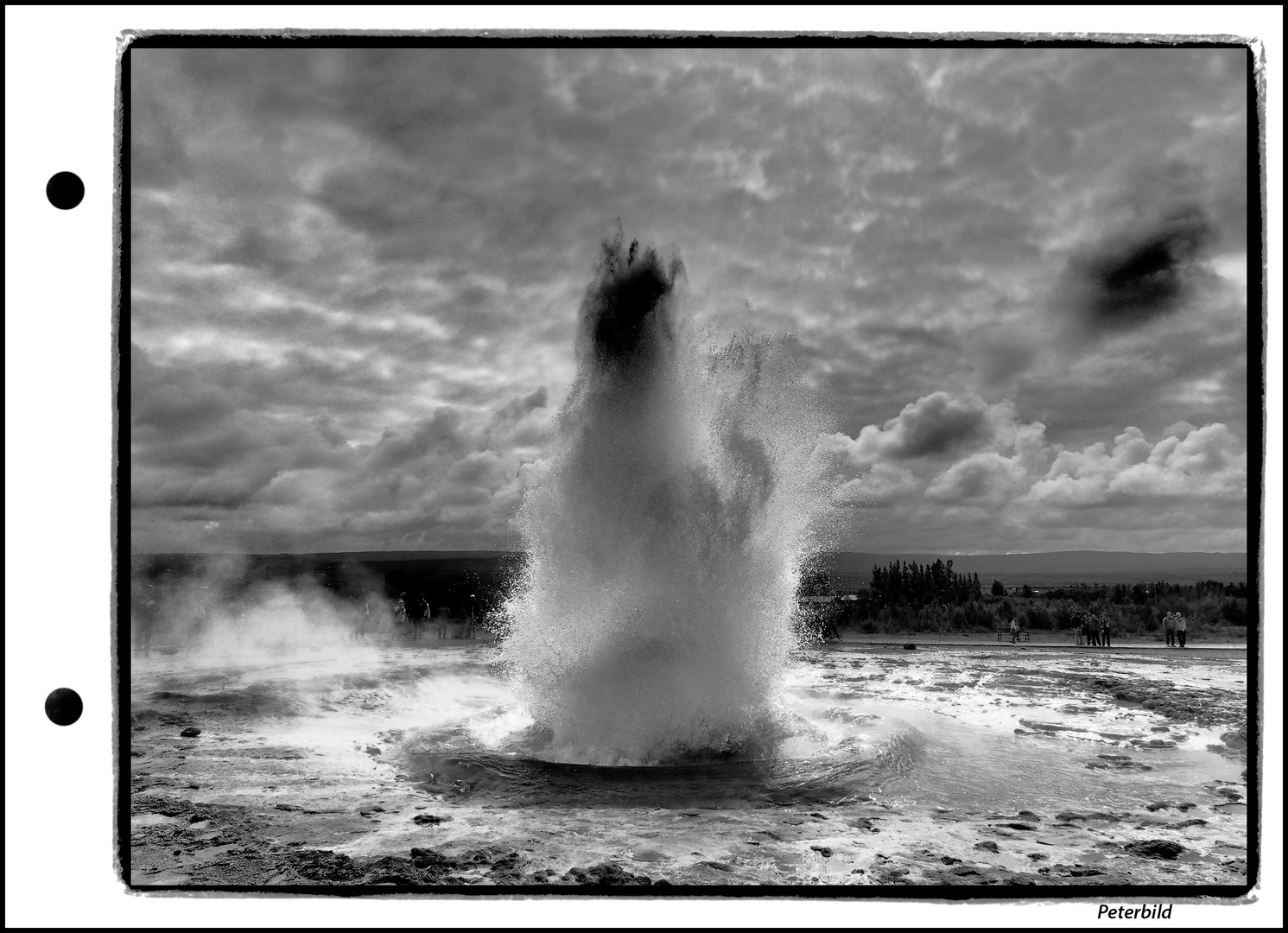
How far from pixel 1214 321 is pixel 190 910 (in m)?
6.08

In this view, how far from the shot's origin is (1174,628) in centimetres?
452

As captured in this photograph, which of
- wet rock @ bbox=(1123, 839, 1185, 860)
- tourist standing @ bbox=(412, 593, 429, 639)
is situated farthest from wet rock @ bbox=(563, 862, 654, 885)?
tourist standing @ bbox=(412, 593, 429, 639)

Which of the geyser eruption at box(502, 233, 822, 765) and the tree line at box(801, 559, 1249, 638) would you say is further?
the tree line at box(801, 559, 1249, 638)

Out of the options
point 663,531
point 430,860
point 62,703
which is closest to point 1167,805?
point 663,531

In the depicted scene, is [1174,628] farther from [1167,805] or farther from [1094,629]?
[1094,629]

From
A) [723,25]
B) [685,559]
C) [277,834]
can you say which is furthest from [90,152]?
[685,559]

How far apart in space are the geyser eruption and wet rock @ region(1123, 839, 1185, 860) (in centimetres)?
209

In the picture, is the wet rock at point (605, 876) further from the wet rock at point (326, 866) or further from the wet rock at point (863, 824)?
the wet rock at point (326, 866)

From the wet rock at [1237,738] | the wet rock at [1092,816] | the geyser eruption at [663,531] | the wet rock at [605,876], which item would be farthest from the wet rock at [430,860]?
the wet rock at [1237,738]

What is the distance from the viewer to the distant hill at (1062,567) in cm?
414

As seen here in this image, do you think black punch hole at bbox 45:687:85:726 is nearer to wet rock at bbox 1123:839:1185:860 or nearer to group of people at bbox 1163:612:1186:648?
wet rock at bbox 1123:839:1185:860

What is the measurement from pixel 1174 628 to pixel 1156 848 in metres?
1.37

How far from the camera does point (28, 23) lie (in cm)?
355

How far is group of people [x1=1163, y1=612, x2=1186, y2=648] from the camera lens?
441cm
